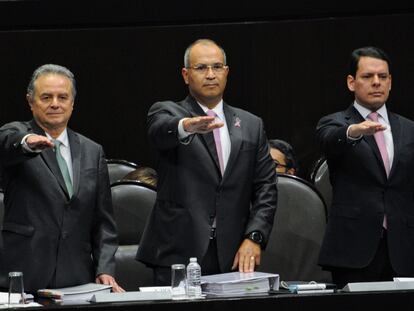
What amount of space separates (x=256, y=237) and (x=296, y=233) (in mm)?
883

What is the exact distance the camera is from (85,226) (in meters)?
4.09

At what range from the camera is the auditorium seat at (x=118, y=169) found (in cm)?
569

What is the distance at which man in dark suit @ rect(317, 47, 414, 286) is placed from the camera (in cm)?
427

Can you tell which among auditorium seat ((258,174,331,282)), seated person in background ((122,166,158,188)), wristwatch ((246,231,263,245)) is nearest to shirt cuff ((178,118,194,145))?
wristwatch ((246,231,263,245))

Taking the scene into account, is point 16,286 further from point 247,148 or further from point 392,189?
point 392,189

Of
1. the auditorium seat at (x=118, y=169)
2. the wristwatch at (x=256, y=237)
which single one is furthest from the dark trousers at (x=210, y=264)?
the auditorium seat at (x=118, y=169)

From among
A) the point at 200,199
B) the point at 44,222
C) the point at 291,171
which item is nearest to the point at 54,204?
the point at 44,222

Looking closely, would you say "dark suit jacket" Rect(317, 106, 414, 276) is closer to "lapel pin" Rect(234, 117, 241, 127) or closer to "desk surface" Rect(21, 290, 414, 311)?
"lapel pin" Rect(234, 117, 241, 127)

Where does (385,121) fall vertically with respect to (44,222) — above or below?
above

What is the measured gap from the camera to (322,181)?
5496 millimetres

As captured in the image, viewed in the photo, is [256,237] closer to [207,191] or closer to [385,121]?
[207,191]

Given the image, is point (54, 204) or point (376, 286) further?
point (54, 204)

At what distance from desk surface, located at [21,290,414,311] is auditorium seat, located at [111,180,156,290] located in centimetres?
138

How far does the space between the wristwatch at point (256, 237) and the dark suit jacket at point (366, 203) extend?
324mm
